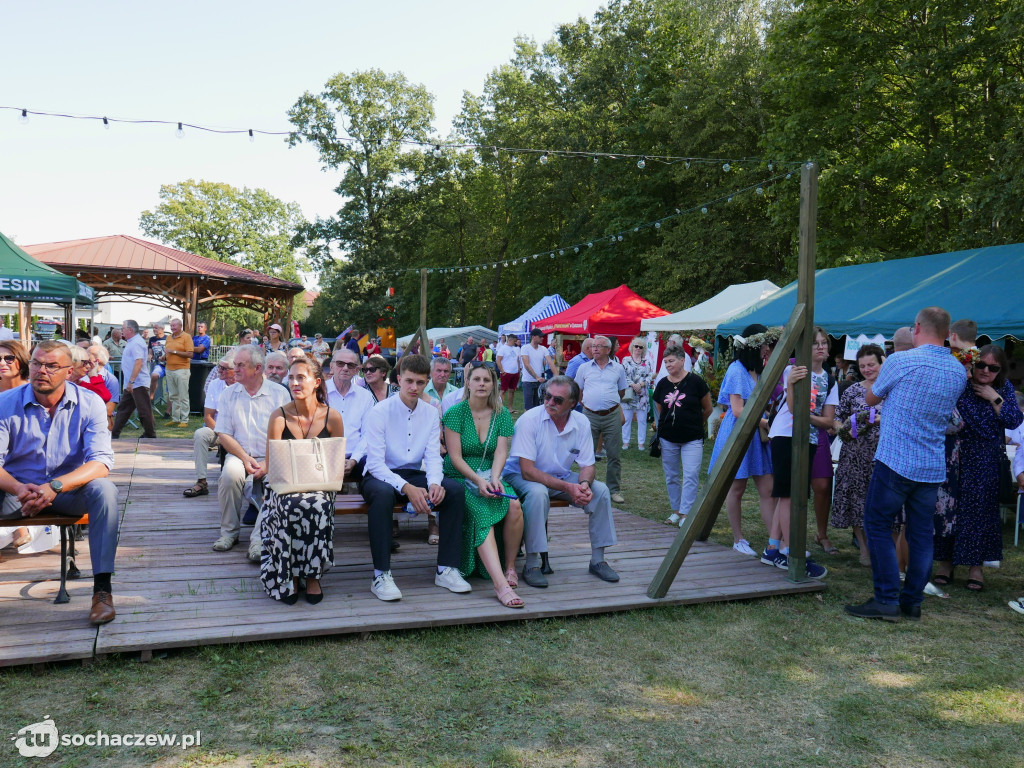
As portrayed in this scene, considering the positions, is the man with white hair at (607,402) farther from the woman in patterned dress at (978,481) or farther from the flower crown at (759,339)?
the woman in patterned dress at (978,481)

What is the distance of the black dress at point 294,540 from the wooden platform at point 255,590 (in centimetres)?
15

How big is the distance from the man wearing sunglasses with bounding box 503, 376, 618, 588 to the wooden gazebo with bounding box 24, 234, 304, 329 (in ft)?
63.6

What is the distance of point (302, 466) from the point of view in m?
4.22

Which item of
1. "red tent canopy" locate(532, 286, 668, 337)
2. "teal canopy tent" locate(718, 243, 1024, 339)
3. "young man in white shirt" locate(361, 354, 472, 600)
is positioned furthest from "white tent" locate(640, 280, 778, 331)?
"young man in white shirt" locate(361, 354, 472, 600)

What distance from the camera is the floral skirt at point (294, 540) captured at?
4211mm

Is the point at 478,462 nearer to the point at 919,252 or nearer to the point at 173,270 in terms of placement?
the point at 919,252

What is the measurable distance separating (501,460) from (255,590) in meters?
1.62

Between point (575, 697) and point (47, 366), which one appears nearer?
point (575, 697)

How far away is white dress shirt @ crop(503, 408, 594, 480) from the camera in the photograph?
16.0 ft

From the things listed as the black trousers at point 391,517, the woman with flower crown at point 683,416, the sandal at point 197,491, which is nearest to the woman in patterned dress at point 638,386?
the woman with flower crown at point 683,416

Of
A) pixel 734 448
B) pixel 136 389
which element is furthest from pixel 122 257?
pixel 734 448

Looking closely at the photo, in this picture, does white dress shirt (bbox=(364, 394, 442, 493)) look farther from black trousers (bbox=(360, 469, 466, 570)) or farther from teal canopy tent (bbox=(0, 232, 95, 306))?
teal canopy tent (bbox=(0, 232, 95, 306))

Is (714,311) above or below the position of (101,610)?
above

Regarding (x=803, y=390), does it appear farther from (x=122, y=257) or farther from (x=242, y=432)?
(x=122, y=257)
